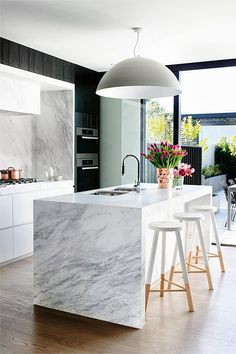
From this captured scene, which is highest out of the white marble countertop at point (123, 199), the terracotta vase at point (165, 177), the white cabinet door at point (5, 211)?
the terracotta vase at point (165, 177)

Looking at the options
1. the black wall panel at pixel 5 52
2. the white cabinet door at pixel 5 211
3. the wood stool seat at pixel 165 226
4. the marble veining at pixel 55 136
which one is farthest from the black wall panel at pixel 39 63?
the wood stool seat at pixel 165 226

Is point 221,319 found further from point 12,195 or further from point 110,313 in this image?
point 12,195

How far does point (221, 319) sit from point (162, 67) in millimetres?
2156

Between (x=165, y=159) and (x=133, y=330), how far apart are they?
201 cm

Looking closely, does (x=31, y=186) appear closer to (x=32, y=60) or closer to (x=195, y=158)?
(x=32, y=60)

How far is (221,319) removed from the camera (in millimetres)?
3109

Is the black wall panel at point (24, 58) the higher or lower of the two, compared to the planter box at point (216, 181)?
higher

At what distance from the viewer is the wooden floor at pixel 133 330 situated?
105 inches

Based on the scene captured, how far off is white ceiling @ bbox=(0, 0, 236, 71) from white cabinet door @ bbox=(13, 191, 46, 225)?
1836 mm

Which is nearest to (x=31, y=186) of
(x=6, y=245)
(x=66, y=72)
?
(x=6, y=245)

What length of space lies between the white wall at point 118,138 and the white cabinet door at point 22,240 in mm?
2027

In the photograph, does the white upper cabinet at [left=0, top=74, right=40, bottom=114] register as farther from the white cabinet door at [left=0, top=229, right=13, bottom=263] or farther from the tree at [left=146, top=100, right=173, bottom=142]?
the tree at [left=146, top=100, right=173, bottom=142]

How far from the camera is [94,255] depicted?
10.3 feet

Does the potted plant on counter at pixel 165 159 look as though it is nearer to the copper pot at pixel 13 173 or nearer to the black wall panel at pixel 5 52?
the copper pot at pixel 13 173
